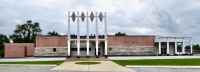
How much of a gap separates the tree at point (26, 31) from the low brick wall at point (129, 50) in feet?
146

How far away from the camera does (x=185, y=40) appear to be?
4469 centimetres

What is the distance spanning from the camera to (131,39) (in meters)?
43.6

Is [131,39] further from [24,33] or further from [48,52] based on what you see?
[24,33]

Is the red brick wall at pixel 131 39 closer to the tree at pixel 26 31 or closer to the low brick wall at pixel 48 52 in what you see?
the low brick wall at pixel 48 52

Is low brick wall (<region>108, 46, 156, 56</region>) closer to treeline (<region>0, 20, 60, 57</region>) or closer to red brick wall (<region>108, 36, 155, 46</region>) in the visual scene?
red brick wall (<region>108, 36, 155, 46</region>)

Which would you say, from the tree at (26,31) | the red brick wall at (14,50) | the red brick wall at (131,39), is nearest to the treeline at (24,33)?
the tree at (26,31)

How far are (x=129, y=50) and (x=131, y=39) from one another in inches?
85.2

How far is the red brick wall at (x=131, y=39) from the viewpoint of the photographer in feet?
141

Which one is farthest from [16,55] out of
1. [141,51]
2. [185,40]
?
[185,40]

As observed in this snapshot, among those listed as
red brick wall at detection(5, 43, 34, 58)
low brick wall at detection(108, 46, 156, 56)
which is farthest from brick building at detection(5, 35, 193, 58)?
red brick wall at detection(5, 43, 34, 58)

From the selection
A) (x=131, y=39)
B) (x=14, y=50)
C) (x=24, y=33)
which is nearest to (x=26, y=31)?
(x=24, y=33)

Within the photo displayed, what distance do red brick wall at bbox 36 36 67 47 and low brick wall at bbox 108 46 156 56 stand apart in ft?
29.3

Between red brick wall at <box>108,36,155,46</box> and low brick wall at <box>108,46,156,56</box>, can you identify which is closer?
low brick wall at <box>108,46,156,56</box>

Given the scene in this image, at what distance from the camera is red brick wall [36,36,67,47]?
42156mm
